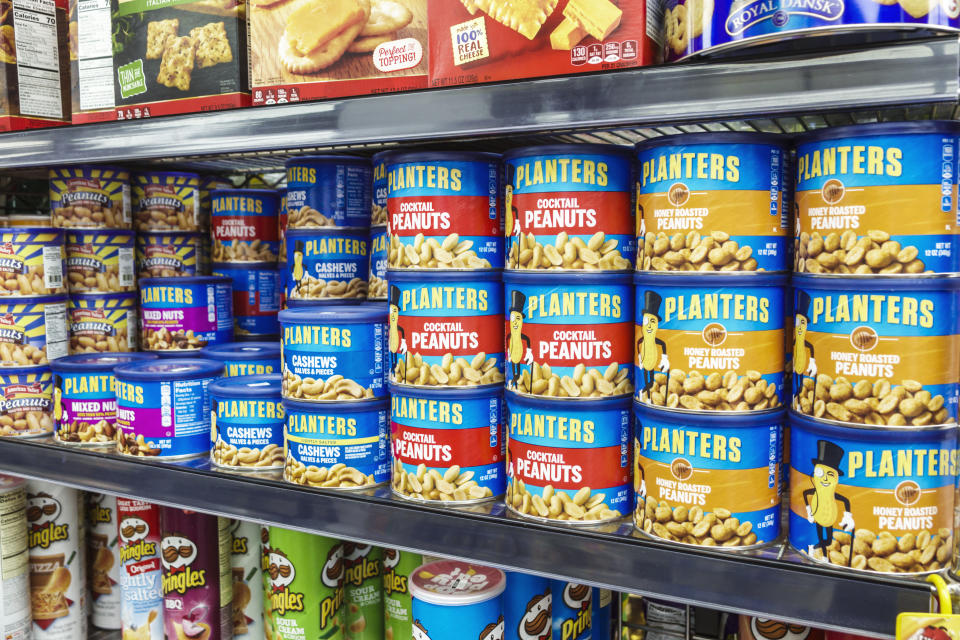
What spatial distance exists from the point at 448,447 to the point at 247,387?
1.36ft

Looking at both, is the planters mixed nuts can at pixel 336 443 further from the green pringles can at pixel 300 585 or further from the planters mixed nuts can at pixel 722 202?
the planters mixed nuts can at pixel 722 202

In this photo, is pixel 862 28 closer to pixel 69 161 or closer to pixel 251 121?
pixel 251 121

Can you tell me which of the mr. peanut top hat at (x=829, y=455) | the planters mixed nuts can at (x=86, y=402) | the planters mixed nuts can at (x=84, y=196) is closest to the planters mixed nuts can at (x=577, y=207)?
the mr. peanut top hat at (x=829, y=455)

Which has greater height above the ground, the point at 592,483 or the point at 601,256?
the point at 601,256

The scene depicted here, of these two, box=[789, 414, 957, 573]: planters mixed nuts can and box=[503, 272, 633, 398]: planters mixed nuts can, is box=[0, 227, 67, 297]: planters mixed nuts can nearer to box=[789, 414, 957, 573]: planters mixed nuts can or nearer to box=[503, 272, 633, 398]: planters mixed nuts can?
box=[503, 272, 633, 398]: planters mixed nuts can

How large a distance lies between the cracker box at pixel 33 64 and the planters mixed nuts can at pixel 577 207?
1065 millimetres

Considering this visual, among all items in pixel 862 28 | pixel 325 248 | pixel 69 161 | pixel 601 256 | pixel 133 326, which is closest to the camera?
pixel 862 28

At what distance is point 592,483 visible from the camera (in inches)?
42.5

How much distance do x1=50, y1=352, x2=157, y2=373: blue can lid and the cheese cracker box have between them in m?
0.47

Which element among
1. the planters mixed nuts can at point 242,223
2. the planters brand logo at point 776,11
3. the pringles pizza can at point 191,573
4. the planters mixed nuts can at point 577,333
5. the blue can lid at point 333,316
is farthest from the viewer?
the planters mixed nuts can at point 242,223

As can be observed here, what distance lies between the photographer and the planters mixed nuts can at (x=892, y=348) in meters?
0.88

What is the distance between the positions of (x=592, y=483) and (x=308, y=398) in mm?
477

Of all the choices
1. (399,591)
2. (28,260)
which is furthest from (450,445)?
(28,260)

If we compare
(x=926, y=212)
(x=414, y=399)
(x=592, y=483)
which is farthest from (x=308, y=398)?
(x=926, y=212)
